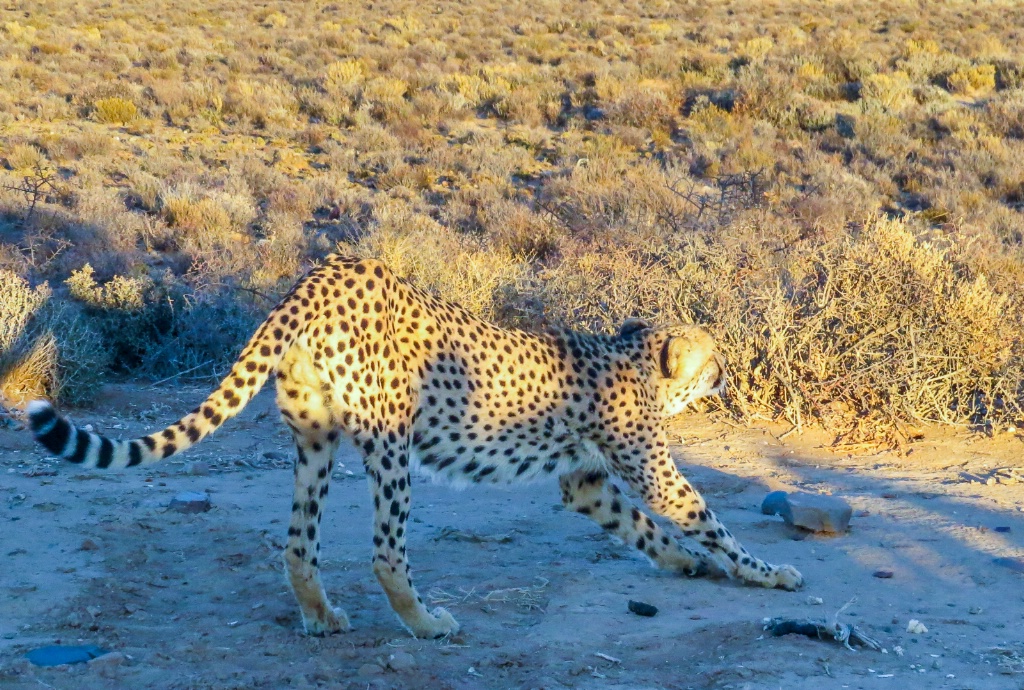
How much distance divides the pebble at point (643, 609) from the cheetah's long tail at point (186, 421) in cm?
166

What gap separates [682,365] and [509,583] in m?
1.25

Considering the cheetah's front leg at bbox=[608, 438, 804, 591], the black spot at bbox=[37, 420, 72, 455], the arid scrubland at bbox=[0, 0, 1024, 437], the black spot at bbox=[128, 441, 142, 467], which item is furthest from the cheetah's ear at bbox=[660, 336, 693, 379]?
the black spot at bbox=[37, 420, 72, 455]

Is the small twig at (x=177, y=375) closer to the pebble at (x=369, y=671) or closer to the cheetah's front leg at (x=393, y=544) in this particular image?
the cheetah's front leg at (x=393, y=544)

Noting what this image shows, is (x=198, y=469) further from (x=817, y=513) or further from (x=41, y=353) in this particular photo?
(x=817, y=513)

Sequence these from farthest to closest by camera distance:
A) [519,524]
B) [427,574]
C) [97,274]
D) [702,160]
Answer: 1. [702,160]
2. [97,274]
3. [519,524]
4. [427,574]

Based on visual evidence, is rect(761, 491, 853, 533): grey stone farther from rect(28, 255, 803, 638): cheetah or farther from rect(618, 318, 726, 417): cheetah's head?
rect(618, 318, 726, 417): cheetah's head

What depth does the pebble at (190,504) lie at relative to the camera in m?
5.60

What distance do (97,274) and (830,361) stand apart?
22.4 ft

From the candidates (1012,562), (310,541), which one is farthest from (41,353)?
(1012,562)

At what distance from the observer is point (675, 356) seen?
516cm

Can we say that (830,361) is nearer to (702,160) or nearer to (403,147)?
(702,160)

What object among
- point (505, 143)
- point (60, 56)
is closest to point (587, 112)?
point (505, 143)

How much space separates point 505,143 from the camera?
58.7ft

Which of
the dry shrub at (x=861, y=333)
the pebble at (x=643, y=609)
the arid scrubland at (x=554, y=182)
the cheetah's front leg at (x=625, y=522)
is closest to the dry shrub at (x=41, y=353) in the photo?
the arid scrubland at (x=554, y=182)
